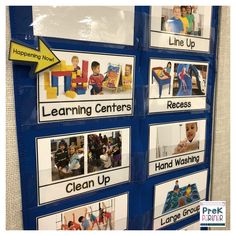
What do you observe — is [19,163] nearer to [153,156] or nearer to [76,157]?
[76,157]

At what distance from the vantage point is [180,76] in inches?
42.2

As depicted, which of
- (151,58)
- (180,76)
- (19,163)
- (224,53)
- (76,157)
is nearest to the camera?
(19,163)

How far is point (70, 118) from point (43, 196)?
0.25 m

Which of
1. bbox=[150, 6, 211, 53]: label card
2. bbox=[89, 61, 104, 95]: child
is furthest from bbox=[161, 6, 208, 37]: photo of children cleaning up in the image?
bbox=[89, 61, 104, 95]: child

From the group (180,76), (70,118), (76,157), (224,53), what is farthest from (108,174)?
(224,53)

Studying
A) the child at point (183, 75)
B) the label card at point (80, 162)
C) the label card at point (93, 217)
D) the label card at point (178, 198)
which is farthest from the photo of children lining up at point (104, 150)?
the child at point (183, 75)

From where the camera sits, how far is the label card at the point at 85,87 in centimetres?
76

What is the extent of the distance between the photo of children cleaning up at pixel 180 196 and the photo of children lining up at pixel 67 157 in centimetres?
47

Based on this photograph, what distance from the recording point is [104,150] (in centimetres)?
90

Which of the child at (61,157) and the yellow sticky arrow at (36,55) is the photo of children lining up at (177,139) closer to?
the child at (61,157)

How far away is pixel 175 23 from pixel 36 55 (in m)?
0.58

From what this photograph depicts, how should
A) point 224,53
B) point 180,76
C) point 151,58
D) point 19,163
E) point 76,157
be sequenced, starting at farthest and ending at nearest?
1. point 224,53
2. point 180,76
3. point 151,58
4. point 76,157
5. point 19,163

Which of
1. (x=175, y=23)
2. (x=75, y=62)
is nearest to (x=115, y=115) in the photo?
(x=75, y=62)

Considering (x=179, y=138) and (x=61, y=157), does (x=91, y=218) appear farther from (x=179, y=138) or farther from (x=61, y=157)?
(x=179, y=138)
